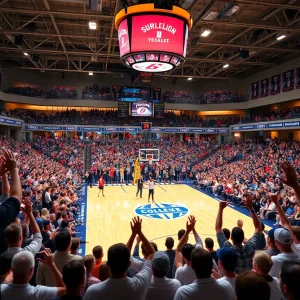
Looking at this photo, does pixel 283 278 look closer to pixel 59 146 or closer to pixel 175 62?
pixel 175 62

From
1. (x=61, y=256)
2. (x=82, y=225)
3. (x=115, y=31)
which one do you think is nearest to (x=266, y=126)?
(x=115, y=31)

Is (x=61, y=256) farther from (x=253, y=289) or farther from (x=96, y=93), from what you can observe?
(x=96, y=93)

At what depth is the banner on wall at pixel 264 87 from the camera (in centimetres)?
2925

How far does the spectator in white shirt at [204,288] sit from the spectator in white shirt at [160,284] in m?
0.29

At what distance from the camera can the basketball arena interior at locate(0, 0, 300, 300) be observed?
2.50m

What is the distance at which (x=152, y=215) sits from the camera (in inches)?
527

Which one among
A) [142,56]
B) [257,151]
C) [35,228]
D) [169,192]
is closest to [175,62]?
[142,56]

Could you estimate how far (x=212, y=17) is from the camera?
14.8 meters

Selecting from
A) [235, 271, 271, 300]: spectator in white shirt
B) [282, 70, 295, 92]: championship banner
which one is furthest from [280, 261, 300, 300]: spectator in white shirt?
[282, 70, 295, 92]: championship banner

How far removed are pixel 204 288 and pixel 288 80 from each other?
27.8 meters

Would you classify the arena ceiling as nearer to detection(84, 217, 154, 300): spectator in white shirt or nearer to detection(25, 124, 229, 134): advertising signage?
detection(25, 124, 229, 134): advertising signage

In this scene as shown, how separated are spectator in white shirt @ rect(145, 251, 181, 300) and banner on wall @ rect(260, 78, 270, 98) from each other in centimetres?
3033

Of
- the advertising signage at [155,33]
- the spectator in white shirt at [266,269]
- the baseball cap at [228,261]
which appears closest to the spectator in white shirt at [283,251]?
the spectator in white shirt at [266,269]

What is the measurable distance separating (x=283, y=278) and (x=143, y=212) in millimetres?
12178
